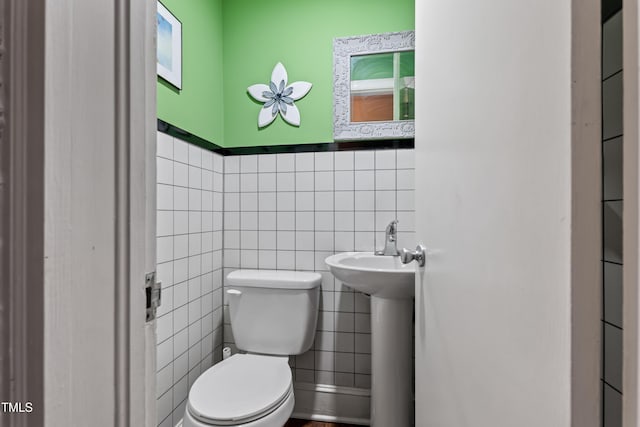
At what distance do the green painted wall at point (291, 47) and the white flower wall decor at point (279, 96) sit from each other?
0.03 meters

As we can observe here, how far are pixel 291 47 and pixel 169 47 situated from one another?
2.08ft

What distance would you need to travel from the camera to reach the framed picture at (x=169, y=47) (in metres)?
1.23

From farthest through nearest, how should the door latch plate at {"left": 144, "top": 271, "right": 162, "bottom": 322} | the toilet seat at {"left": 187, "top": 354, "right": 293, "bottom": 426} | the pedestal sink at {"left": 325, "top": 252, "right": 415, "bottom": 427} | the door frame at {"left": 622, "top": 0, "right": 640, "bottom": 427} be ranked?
the pedestal sink at {"left": 325, "top": 252, "right": 415, "bottom": 427} → the toilet seat at {"left": 187, "top": 354, "right": 293, "bottom": 426} → the door latch plate at {"left": 144, "top": 271, "right": 162, "bottom": 322} → the door frame at {"left": 622, "top": 0, "right": 640, "bottom": 427}

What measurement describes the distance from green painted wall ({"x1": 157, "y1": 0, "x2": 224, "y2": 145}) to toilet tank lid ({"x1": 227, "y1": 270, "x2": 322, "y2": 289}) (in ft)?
2.38

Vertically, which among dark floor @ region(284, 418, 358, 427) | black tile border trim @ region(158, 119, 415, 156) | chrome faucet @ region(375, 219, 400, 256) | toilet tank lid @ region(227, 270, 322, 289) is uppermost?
black tile border trim @ region(158, 119, 415, 156)

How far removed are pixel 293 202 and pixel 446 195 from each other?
111 centimetres

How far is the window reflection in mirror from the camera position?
61.3 inches

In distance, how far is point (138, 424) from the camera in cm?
38

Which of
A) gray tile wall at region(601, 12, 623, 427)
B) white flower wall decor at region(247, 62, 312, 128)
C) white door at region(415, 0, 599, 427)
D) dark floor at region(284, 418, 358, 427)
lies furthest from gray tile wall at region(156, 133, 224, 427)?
gray tile wall at region(601, 12, 623, 427)

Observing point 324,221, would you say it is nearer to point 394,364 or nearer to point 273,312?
point 273,312

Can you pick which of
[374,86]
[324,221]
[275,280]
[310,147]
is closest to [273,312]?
[275,280]

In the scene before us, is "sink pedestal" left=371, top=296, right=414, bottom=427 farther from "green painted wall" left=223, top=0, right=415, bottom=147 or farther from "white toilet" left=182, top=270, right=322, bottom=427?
"green painted wall" left=223, top=0, right=415, bottom=147

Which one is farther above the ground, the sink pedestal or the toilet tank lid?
the toilet tank lid

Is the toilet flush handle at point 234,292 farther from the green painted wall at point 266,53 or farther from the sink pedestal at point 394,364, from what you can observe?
the green painted wall at point 266,53
